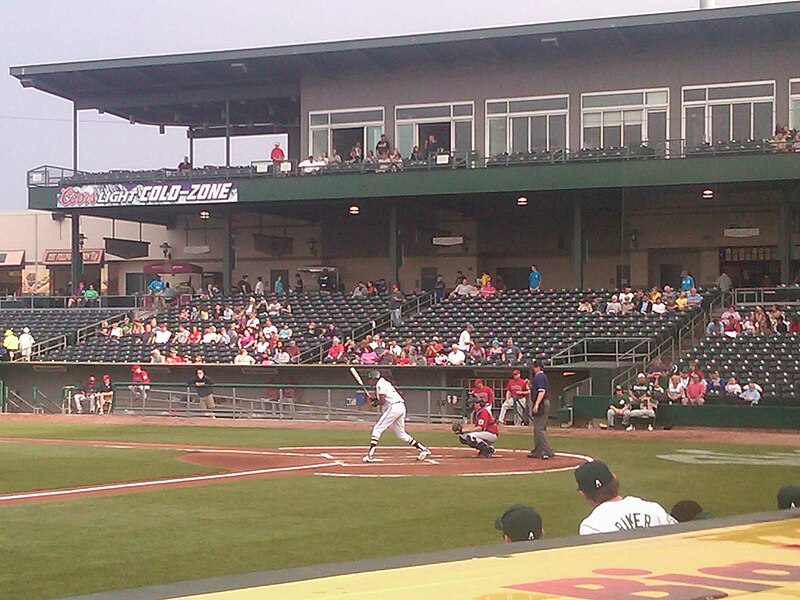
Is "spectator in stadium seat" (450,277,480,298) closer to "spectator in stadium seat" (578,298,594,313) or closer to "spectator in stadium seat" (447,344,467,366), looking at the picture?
"spectator in stadium seat" (578,298,594,313)

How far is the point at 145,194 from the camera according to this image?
1809 inches

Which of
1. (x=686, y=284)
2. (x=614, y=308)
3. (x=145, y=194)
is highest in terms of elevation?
(x=145, y=194)

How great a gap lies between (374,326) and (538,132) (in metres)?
10.1

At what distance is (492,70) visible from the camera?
148ft

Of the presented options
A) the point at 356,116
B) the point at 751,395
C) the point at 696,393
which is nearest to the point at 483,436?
the point at 696,393

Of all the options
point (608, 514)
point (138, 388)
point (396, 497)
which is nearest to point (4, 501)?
point (396, 497)

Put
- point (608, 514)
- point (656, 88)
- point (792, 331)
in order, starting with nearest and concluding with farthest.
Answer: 1. point (608, 514)
2. point (792, 331)
3. point (656, 88)

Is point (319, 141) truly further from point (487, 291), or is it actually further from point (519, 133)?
point (487, 291)

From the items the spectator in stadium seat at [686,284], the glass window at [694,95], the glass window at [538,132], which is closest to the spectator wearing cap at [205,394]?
the glass window at [538,132]

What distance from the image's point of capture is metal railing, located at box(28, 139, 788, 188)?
129ft

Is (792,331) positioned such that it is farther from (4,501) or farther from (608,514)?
(608,514)

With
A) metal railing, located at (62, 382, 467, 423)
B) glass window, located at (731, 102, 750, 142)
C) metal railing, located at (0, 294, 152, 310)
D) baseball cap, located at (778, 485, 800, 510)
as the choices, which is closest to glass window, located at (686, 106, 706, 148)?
glass window, located at (731, 102, 750, 142)

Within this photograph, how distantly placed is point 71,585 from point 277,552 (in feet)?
7.61

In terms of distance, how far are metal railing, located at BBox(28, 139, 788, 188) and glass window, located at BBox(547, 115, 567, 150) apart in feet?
4.63
